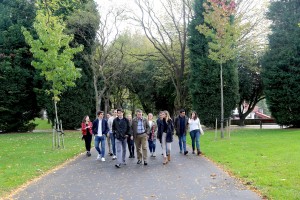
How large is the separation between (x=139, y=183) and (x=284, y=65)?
23706 millimetres

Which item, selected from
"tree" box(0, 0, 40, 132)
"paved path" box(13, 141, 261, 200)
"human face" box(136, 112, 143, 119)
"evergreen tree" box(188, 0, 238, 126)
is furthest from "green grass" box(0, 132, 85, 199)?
"tree" box(0, 0, 40, 132)

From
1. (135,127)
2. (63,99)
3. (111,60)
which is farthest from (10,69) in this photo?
(135,127)

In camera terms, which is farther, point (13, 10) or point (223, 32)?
point (13, 10)

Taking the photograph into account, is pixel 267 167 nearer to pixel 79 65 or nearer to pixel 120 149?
pixel 120 149

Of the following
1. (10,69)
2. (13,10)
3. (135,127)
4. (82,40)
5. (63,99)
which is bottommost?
(135,127)

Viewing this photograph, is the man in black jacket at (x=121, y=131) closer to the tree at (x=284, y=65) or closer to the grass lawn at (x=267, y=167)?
the grass lawn at (x=267, y=167)

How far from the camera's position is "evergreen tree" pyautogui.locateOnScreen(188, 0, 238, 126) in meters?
30.7

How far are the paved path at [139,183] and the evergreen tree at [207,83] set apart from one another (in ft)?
61.0

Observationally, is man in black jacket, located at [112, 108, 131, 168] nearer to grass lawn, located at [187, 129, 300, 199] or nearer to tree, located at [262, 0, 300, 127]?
grass lawn, located at [187, 129, 300, 199]

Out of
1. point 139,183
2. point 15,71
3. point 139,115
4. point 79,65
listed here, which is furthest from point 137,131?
point 15,71

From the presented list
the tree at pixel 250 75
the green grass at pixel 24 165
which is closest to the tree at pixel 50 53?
the green grass at pixel 24 165

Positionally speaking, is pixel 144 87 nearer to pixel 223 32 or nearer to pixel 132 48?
pixel 132 48

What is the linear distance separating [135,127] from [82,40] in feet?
78.5

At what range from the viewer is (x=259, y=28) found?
39375 millimetres
